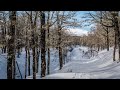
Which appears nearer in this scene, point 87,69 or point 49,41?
point 49,41

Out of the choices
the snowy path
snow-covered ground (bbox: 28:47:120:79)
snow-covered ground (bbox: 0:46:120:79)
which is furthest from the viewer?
snow-covered ground (bbox: 0:46:120:79)

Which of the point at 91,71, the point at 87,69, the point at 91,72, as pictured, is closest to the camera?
the point at 91,72

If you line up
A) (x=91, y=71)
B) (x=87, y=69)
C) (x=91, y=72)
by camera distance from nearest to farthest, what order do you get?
(x=91, y=72) → (x=91, y=71) → (x=87, y=69)

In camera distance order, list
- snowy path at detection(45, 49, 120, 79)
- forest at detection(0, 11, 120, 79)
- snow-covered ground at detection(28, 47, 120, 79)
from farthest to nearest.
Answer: forest at detection(0, 11, 120, 79), snow-covered ground at detection(28, 47, 120, 79), snowy path at detection(45, 49, 120, 79)

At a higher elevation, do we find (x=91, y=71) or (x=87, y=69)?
(x=91, y=71)

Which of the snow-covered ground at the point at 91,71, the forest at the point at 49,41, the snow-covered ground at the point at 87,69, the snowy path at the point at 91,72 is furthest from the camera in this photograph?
the forest at the point at 49,41

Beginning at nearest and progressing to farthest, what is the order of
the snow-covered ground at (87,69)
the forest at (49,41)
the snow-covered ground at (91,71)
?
the snow-covered ground at (91,71) < the snow-covered ground at (87,69) < the forest at (49,41)

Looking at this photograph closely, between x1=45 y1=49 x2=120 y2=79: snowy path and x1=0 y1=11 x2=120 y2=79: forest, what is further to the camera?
x1=0 y1=11 x2=120 y2=79: forest

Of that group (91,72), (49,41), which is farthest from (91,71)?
(49,41)

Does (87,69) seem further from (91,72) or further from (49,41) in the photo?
(91,72)

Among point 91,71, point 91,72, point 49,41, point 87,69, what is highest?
point 49,41
